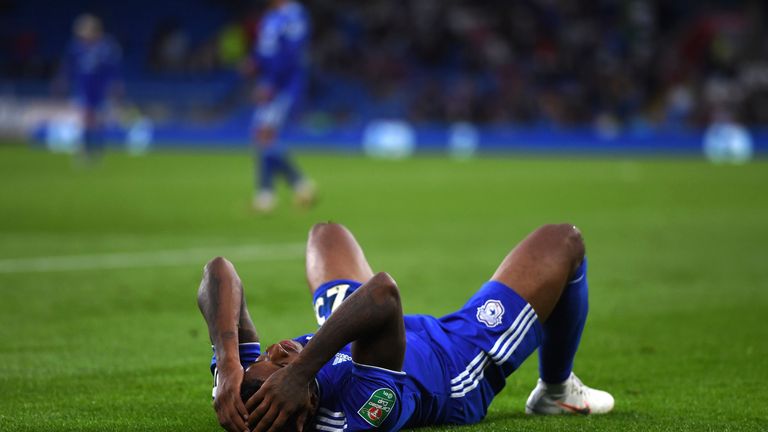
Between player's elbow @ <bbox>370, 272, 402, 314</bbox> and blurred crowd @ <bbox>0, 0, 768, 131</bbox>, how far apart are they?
25.5 metres

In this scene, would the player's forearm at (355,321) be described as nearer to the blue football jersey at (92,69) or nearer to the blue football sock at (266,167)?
the blue football sock at (266,167)

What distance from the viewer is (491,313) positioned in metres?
4.28

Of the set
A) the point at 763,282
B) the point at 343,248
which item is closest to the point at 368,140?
the point at 763,282

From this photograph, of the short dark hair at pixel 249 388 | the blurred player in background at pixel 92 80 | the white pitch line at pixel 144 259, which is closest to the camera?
the short dark hair at pixel 249 388

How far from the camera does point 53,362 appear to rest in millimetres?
5637

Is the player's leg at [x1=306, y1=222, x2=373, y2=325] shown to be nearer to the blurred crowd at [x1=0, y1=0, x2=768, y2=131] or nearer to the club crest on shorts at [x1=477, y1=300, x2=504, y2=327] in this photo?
the club crest on shorts at [x1=477, y1=300, x2=504, y2=327]

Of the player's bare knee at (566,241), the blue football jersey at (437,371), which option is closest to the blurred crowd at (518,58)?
the player's bare knee at (566,241)

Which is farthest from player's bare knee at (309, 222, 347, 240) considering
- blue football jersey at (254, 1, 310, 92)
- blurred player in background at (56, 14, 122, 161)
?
blurred player in background at (56, 14, 122, 161)

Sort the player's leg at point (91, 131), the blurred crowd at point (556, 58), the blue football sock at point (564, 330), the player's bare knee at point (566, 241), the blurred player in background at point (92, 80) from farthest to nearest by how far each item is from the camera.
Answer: the blurred crowd at point (556, 58)
the player's leg at point (91, 131)
the blurred player in background at point (92, 80)
the blue football sock at point (564, 330)
the player's bare knee at point (566, 241)

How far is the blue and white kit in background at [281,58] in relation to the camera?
1441 centimetres

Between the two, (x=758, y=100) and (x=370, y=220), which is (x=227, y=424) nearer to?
(x=370, y=220)

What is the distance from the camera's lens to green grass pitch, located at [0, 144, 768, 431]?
4902 millimetres

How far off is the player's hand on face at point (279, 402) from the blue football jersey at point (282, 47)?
11055 millimetres

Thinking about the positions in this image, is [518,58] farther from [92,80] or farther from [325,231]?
[325,231]
